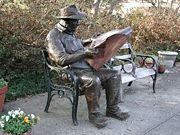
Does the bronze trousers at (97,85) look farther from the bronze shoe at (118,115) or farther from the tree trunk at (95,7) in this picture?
the tree trunk at (95,7)

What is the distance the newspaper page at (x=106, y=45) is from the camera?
15.3ft

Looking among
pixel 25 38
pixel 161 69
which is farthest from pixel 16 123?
pixel 161 69

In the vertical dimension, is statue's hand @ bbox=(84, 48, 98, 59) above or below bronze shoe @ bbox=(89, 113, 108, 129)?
above

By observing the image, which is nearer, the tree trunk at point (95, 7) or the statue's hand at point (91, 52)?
the statue's hand at point (91, 52)

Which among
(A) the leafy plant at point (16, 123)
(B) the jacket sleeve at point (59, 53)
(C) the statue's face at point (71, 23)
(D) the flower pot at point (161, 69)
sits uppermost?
(C) the statue's face at point (71, 23)

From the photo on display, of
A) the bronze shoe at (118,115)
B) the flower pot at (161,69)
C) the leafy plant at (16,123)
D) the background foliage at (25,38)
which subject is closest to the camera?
the leafy plant at (16,123)

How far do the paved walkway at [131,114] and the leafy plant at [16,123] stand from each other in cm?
64

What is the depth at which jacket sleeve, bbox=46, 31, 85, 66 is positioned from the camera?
4.64 metres

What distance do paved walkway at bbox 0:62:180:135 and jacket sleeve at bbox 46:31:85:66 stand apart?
2.87ft

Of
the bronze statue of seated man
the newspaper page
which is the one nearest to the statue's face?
the bronze statue of seated man

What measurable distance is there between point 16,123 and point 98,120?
1286 mm

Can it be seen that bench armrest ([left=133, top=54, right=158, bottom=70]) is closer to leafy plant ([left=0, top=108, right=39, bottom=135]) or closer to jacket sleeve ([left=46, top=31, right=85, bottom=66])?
jacket sleeve ([left=46, top=31, right=85, bottom=66])

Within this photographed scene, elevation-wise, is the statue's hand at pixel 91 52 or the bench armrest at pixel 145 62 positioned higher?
the statue's hand at pixel 91 52

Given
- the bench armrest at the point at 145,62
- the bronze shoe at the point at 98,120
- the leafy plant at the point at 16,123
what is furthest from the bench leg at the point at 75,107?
the bench armrest at the point at 145,62
